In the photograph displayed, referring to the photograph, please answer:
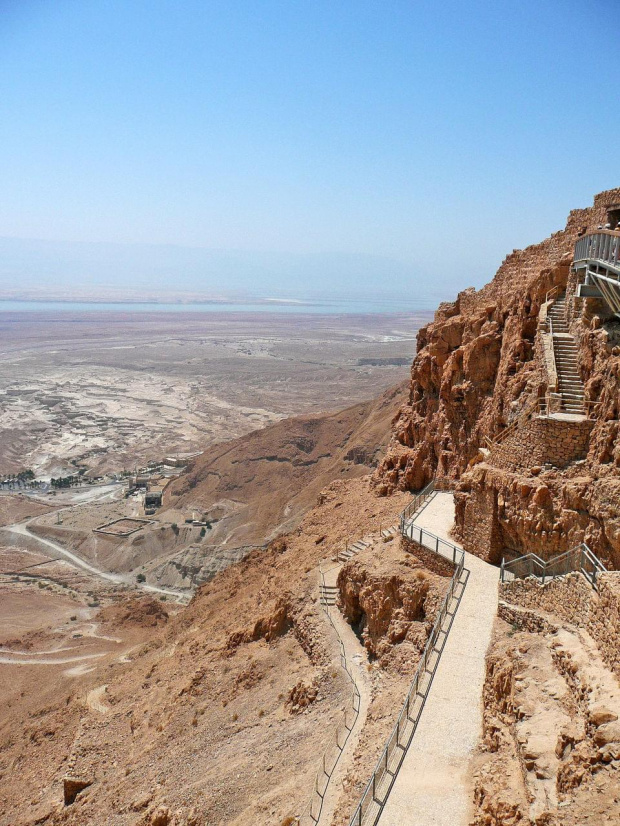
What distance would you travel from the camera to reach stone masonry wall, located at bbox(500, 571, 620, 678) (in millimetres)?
8281

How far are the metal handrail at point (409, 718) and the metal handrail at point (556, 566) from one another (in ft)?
3.56

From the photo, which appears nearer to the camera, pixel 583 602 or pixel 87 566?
pixel 583 602

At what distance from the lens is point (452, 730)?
9641 mm

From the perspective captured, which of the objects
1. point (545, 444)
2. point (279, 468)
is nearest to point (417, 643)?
point (545, 444)

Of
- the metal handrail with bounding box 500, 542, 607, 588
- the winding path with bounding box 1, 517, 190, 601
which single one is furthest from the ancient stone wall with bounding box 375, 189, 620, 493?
the winding path with bounding box 1, 517, 190, 601

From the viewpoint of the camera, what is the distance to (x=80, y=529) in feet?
153

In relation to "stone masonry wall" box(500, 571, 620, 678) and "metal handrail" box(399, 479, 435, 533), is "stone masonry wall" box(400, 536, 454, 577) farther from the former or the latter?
"stone masonry wall" box(500, 571, 620, 678)

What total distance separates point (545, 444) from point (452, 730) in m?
5.86

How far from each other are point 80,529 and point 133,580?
381 inches

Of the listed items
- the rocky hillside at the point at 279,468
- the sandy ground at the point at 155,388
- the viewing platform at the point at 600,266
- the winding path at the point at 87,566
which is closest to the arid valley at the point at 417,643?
the viewing platform at the point at 600,266

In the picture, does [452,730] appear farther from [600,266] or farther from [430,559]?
[600,266]

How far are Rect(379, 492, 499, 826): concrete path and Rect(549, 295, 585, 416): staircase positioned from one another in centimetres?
400

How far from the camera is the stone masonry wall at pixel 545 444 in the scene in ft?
40.1

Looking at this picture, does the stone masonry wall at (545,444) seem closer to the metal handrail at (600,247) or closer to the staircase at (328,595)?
the metal handrail at (600,247)
